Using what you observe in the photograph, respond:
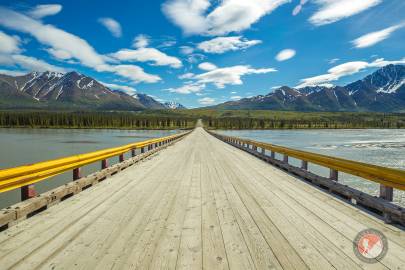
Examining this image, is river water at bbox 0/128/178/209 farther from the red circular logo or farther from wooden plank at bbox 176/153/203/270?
the red circular logo

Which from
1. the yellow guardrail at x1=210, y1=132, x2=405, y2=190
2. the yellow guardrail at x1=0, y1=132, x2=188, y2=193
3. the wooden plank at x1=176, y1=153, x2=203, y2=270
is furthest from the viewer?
the yellow guardrail at x1=210, y1=132, x2=405, y2=190

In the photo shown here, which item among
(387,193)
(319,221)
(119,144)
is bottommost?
(119,144)

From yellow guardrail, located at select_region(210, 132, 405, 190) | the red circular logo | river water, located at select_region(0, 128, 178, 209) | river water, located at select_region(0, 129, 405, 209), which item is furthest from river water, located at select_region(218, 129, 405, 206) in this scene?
river water, located at select_region(0, 128, 178, 209)

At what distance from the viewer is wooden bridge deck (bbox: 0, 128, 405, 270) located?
4164mm

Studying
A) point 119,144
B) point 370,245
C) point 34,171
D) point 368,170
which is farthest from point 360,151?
point 34,171

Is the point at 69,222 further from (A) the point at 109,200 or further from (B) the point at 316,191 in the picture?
(B) the point at 316,191

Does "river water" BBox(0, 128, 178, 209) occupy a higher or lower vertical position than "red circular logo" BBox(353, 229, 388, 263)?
lower

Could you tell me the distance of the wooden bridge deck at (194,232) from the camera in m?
4.16

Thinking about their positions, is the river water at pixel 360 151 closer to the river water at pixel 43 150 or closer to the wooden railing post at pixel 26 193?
the wooden railing post at pixel 26 193

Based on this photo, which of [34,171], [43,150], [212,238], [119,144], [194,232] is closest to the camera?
[212,238]

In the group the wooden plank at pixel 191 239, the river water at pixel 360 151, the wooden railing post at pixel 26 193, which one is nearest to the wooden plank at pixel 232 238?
the wooden plank at pixel 191 239

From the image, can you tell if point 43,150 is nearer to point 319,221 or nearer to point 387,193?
point 319,221

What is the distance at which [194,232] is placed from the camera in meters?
5.29

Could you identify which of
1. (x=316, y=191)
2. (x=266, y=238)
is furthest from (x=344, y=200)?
(x=266, y=238)
